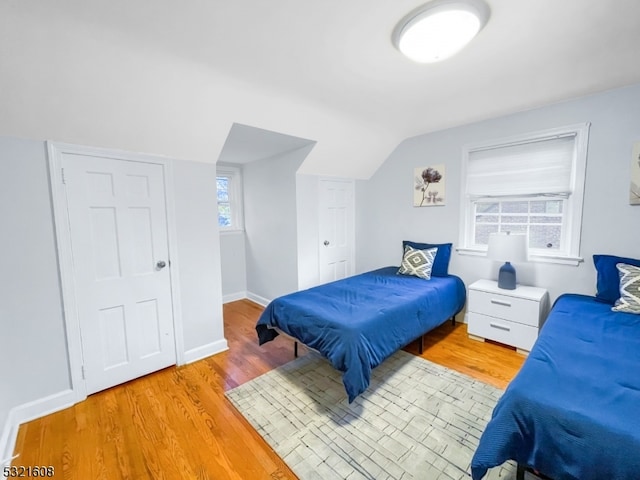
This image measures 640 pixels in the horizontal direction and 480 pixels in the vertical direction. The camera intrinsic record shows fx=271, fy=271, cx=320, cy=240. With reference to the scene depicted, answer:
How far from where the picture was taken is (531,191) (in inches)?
108

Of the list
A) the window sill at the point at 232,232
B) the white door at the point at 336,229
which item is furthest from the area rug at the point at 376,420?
the window sill at the point at 232,232

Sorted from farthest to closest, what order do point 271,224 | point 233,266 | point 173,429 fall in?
point 233,266
point 271,224
point 173,429

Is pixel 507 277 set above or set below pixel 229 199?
below

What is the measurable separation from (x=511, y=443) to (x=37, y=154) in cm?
309

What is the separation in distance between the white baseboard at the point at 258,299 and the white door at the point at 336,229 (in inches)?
36.3

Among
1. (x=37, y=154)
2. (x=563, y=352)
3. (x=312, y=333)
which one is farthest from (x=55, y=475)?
(x=563, y=352)

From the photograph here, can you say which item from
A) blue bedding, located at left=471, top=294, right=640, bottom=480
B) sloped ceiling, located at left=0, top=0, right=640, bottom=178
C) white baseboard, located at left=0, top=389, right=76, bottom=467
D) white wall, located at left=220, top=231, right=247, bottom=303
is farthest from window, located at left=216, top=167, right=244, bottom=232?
blue bedding, located at left=471, top=294, right=640, bottom=480

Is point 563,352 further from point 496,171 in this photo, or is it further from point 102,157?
point 102,157

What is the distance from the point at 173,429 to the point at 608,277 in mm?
3467

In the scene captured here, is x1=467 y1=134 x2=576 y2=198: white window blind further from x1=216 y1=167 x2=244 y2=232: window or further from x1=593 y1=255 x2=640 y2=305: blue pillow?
x1=216 y1=167 x2=244 y2=232: window

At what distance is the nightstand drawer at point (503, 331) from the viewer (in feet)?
8.19

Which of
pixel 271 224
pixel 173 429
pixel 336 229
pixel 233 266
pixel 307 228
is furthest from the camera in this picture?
pixel 233 266

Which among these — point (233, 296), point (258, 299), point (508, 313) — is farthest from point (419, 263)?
point (233, 296)

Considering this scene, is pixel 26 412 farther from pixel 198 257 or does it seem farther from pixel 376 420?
pixel 376 420
